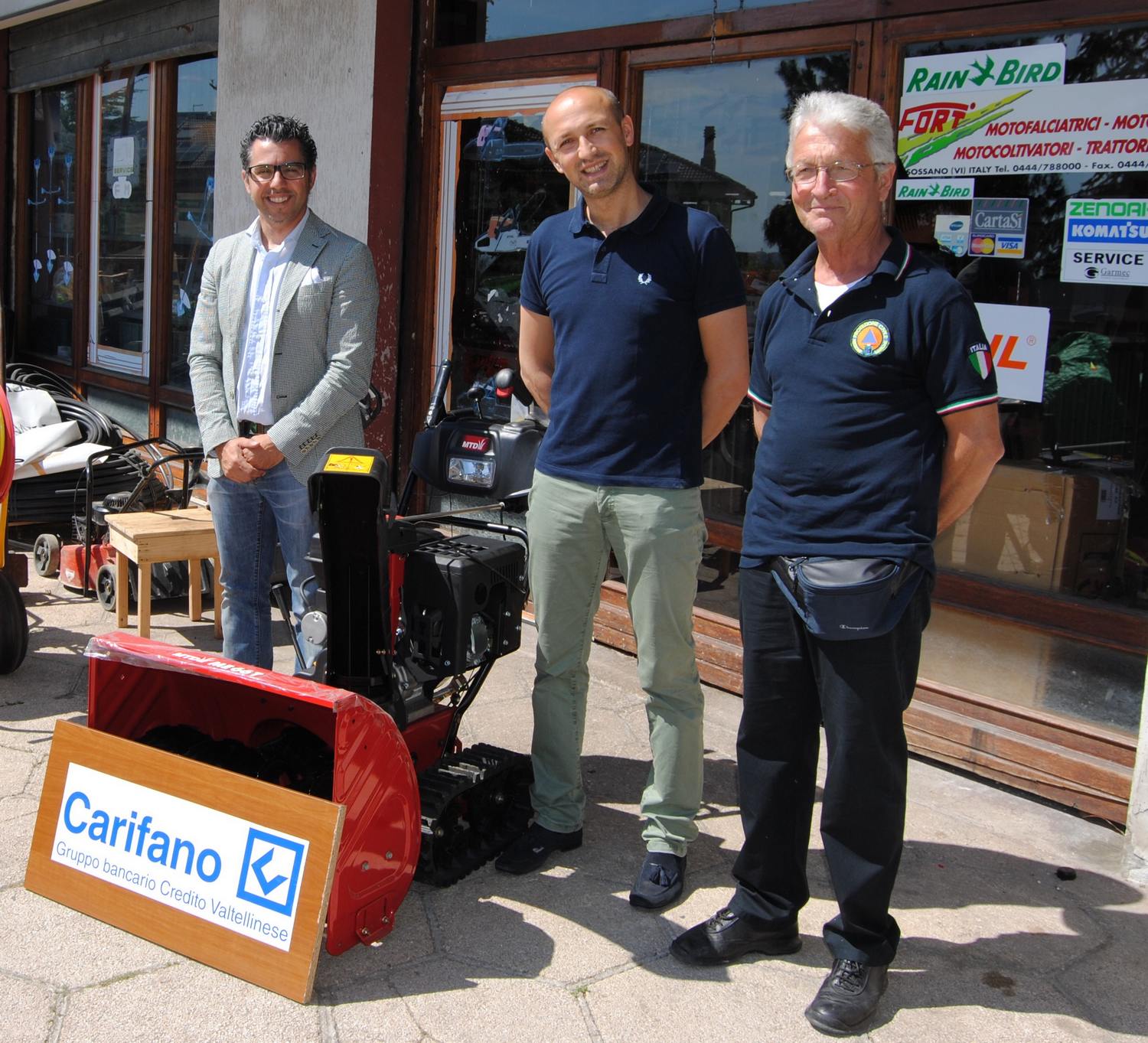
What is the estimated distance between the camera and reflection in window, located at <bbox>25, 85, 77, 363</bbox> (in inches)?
384

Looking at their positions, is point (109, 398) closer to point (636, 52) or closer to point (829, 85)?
point (636, 52)

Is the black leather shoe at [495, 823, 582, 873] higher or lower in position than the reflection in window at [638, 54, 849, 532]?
lower

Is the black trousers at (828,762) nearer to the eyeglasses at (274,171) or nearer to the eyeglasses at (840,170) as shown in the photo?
the eyeglasses at (840,170)

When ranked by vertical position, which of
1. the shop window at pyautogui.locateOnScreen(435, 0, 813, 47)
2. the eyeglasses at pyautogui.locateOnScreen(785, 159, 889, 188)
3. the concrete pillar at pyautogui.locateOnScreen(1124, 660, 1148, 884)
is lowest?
the concrete pillar at pyautogui.locateOnScreen(1124, 660, 1148, 884)

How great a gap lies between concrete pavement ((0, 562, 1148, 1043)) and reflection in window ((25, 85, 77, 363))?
6.87 metres

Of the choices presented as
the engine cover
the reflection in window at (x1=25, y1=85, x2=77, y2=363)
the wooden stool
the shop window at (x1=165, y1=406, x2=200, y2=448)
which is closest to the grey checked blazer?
the engine cover

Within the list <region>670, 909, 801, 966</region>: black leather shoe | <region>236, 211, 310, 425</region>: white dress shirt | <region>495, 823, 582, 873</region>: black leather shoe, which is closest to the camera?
<region>670, 909, 801, 966</region>: black leather shoe

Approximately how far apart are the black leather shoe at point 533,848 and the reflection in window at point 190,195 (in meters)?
5.62

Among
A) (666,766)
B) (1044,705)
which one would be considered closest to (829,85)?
(1044,705)

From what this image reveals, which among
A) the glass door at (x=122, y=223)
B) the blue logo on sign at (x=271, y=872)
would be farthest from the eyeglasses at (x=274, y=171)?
the glass door at (x=122, y=223)

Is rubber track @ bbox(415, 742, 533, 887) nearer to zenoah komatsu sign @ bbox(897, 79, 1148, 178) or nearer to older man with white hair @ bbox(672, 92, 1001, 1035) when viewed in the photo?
older man with white hair @ bbox(672, 92, 1001, 1035)

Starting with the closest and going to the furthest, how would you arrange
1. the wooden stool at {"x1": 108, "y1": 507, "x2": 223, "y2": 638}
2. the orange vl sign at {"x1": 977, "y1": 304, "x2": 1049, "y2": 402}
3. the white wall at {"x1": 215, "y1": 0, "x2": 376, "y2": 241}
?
the orange vl sign at {"x1": 977, "y1": 304, "x2": 1049, "y2": 402}
the wooden stool at {"x1": 108, "y1": 507, "x2": 223, "y2": 638}
the white wall at {"x1": 215, "y1": 0, "x2": 376, "y2": 241}

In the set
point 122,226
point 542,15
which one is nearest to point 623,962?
point 542,15

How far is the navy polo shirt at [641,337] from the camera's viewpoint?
126 inches
